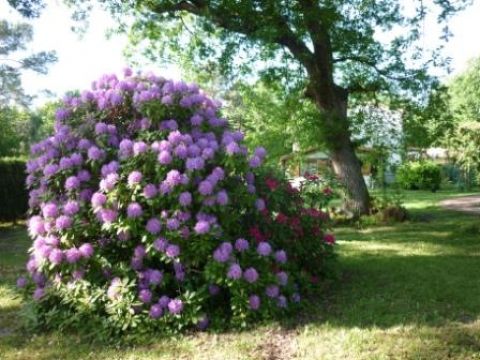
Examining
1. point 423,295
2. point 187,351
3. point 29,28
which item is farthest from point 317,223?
point 29,28

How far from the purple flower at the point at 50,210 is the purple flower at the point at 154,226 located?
109 cm

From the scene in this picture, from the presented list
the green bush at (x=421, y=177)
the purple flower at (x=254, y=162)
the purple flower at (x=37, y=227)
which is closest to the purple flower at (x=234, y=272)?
the purple flower at (x=254, y=162)

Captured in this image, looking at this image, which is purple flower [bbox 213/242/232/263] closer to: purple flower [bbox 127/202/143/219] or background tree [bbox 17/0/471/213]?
purple flower [bbox 127/202/143/219]

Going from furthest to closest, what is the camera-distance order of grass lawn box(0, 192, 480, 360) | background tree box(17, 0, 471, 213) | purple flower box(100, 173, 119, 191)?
background tree box(17, 0, 471, 213) → purple flower box(100, 173, 119, 191) → grass lawn box(0, 192, 480, 360)

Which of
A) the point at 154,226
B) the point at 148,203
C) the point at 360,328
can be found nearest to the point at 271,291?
the point at 360,328

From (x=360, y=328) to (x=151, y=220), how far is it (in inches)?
86.7

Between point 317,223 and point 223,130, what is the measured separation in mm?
1837

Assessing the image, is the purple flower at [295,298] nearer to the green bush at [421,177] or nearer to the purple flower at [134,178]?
the purple flower at [134,178]

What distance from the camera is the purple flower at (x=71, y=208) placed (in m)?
5.46

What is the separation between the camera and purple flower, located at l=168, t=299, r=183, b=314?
509cm

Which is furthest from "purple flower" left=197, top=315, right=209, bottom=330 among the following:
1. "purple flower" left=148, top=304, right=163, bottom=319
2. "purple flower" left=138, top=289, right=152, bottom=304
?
"purple flower" left=138, top=289, right=152, bottom=304

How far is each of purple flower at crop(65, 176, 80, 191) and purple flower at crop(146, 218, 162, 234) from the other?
0.94 m

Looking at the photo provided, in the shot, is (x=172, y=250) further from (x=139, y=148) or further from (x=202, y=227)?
(x=139, y=148)

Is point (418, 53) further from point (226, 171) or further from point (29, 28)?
point (29, 28)
